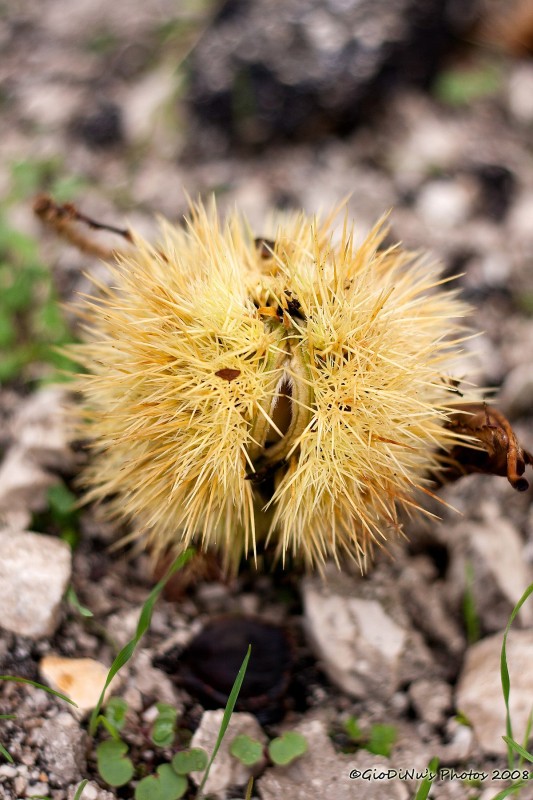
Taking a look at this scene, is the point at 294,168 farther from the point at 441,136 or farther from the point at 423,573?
the point at 423,573

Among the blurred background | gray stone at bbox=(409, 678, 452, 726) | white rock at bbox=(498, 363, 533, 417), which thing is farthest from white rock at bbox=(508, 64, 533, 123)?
gray stone at bbox=(409, 678, 452, 726)

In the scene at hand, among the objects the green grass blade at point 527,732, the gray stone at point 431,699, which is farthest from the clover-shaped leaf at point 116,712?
the green grass blade at point 527,732

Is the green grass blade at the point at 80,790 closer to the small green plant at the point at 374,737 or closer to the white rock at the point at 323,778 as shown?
the white rock at the point at 323,778

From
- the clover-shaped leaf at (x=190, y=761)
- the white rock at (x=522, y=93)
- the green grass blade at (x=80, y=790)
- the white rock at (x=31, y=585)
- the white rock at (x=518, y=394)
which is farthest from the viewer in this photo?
the white rock at (x=522, y=93)

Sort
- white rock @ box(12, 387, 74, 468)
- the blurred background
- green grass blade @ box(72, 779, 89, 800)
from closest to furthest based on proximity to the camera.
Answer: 1. green grass blade @ box(72, 779, 89, 800)
2. white rock @ box(12, 387, 74, 468)
3. the blurred background

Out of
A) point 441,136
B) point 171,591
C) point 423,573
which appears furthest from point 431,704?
point 441,136

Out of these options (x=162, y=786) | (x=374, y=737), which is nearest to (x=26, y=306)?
(x=162, y=786)

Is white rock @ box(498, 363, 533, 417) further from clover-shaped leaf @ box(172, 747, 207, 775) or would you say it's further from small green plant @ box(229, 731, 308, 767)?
clover-shaped leaf @ box(172, 747, 207, 775)
